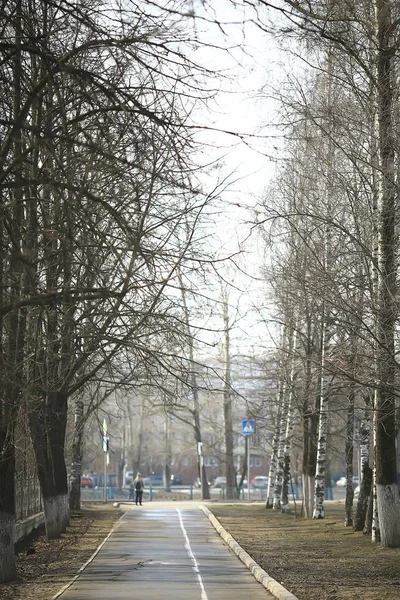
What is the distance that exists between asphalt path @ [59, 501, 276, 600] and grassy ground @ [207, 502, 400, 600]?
64cm

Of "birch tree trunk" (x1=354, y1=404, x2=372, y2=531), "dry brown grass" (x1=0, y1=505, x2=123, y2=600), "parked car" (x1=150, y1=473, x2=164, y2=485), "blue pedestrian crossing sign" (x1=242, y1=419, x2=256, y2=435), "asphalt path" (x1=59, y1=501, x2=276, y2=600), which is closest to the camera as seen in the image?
"asphalt path" (x1=59, y1=501, x2=276, y2=600)

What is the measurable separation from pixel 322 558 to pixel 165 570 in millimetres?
3576

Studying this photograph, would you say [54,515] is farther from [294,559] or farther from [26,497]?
[294,559]

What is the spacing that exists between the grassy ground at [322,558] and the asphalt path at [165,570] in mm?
636

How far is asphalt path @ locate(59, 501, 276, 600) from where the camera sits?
50.5 feet

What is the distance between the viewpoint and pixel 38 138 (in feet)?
30.4

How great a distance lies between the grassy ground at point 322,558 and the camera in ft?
50.5

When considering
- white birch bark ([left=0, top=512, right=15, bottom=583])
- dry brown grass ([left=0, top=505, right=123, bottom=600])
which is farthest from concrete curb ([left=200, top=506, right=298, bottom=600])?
white birch bark ([left=0, top=512, right=15, bottom=583])

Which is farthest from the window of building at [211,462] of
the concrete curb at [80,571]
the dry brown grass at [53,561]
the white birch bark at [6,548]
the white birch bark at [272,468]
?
the white birch bark at [6,548]

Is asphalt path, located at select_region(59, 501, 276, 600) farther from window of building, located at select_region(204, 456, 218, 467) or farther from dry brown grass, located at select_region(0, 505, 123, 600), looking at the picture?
window of building, located at select_region(204, 456, 218, 467)

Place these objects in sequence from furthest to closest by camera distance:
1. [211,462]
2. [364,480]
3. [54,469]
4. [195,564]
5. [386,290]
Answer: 1. [211,462]
2. [54,469]
3. [364,480]
4. [195,564]
5. [386,290]

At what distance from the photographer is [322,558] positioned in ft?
68.1

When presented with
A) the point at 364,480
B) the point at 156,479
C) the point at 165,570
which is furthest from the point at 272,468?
the point at 156,479

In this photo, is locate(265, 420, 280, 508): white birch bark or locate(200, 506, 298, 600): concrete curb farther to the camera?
locate(265, 420, 280, 508): white birch bark
